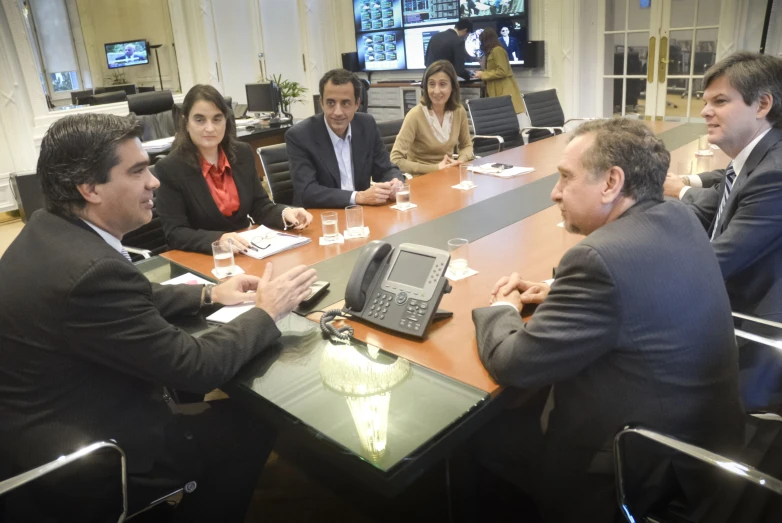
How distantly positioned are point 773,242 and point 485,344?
104 centimetres

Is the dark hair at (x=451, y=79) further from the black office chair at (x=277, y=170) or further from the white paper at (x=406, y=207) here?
the white paper at (x=406, y=207)

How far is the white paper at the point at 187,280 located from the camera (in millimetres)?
1939

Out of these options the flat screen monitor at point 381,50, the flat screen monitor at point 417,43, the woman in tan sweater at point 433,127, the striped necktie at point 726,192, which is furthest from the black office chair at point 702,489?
the flat screen monitor at point 381,50

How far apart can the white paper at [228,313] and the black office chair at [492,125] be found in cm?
333

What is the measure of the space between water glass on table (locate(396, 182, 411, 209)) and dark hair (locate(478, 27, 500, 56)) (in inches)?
171

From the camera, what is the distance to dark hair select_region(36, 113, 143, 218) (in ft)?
4.20

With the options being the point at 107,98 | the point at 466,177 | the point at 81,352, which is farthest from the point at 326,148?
the point at 107,98

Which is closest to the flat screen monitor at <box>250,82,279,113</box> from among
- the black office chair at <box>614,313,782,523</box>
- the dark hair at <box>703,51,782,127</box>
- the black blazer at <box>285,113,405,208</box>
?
the black blazer at <box>285,113,405,208</box>

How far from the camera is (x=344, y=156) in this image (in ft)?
10.2

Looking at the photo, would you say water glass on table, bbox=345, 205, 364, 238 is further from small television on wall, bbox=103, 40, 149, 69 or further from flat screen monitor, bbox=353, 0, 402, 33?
small television on wall, bbox=103, 40, 149, 69

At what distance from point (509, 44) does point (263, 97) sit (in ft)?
9.60

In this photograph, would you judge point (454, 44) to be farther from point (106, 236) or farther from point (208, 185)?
point (106, 236)

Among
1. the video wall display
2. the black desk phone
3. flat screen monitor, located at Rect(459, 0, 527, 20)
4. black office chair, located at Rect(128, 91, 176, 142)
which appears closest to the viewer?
the black desk phone

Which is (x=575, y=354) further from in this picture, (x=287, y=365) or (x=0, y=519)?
Answer: (x=0, y=519)
